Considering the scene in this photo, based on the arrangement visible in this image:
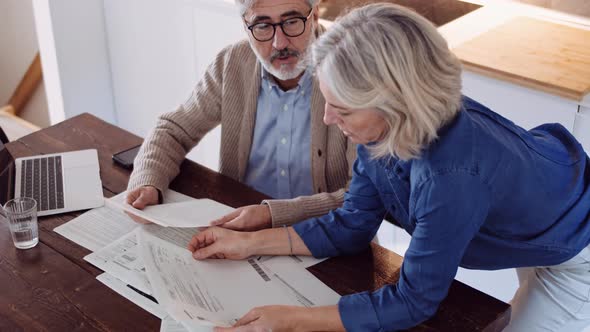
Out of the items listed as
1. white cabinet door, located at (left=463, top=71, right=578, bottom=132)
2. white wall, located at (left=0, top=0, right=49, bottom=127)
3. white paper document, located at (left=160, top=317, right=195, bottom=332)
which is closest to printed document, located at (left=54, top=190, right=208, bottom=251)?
white paper document, located at (left=160, top=317, right=195, bottom=332)

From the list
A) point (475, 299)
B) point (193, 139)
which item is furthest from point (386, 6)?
point (193, 139)

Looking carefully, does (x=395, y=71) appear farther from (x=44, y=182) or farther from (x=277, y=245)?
(x=44, y=182)

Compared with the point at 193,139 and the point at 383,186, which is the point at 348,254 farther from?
the point at 193,139

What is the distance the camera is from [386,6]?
4.28ft

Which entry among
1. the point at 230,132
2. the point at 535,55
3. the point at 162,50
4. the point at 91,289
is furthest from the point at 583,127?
the point at 162,50

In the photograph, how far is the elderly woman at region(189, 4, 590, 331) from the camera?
1250 millimetres

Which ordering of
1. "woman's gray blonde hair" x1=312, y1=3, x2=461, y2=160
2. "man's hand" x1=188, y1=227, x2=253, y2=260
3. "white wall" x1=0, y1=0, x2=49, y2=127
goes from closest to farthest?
"woman's gray blonde hair" x1=312, y1=3, x2=461, y2=160 < "man's hand" x1=188, y1=227, x2=253, y2=260 < "white wall" x1=0, y1=0, x2=49, y2=127

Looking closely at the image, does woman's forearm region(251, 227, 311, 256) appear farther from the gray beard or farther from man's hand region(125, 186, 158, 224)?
the gray beard

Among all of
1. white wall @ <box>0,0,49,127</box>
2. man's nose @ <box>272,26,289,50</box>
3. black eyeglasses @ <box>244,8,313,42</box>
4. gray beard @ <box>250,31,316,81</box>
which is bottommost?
white wall @ <box>0,0,49,127</box>

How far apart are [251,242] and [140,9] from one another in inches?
84.4

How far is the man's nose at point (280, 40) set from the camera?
1.82 meters

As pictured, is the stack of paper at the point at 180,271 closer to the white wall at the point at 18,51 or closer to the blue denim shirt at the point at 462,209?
the blue denim shirt at the point at 462,209

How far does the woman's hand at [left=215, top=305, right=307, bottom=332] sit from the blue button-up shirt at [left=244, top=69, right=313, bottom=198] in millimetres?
668

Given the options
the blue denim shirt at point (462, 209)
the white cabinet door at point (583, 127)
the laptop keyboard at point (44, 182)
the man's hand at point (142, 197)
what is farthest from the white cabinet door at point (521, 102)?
the laptop keyboard at point (44, 182)
